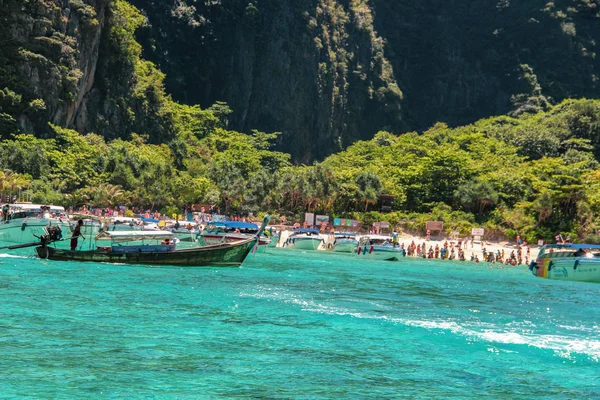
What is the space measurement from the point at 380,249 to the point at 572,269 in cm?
1843

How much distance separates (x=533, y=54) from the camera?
164 m

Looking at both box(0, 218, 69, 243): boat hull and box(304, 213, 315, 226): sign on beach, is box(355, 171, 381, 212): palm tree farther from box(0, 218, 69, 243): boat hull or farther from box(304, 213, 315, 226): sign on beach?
box(0, 218, 69, 243): boat hull

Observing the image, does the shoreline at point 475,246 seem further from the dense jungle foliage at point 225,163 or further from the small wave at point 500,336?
Result: the small wave at point 500,336

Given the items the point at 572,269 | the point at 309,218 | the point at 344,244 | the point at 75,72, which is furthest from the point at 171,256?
the point at 75,72

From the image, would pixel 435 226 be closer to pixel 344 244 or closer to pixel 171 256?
pixel 344 244

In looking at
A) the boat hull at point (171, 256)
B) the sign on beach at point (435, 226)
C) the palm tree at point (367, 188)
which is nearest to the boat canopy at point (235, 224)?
the boat hull at point (171, 256)

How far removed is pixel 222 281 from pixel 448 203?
63233 mm

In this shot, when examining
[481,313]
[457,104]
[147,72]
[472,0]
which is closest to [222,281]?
[481,313]

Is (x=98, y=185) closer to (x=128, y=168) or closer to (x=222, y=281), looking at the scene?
(x=128, y=168)

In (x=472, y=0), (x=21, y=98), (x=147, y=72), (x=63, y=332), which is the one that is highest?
(x=472, y=0)

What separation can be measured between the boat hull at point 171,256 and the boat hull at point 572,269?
20.8 meters

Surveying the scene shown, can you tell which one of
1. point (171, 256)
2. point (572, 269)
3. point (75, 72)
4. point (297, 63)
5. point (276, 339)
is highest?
point (297, 63)

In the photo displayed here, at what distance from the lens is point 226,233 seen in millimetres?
60438

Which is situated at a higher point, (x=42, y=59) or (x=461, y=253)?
(x=42, y=59)
